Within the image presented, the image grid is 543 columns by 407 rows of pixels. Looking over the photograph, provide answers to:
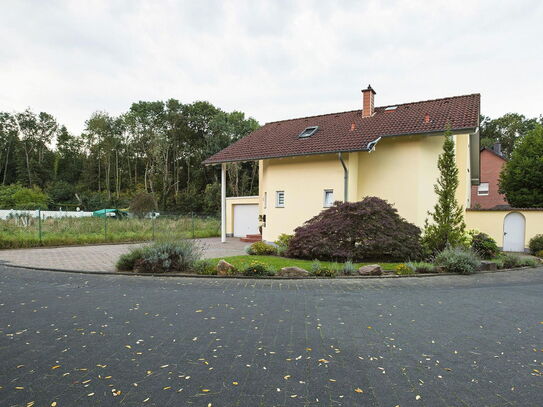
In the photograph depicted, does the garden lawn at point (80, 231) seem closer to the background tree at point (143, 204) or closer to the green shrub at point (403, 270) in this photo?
the green shrub at point (403, 270)

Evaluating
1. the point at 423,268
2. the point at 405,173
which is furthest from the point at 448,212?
the point at 405,173

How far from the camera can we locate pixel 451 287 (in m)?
7.73

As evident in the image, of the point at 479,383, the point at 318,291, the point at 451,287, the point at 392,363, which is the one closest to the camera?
the point at 479,383

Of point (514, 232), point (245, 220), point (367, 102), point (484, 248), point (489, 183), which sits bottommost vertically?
point (484, 248)

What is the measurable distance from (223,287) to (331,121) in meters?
12.2

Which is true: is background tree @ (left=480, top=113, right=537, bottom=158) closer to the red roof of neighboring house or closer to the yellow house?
the red roof of neighboring house

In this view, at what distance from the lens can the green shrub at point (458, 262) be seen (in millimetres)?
9484

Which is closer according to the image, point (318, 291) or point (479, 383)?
point (479, 383)

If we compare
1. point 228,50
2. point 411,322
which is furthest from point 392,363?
point 228,50

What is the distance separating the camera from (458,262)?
9.53 metres

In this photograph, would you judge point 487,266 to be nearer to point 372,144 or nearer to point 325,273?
point 325,273

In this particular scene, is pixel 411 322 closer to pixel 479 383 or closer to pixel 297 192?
pixel 479 383

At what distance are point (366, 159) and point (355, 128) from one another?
65.9 inches

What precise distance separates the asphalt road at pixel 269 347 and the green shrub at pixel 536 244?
8.55m
